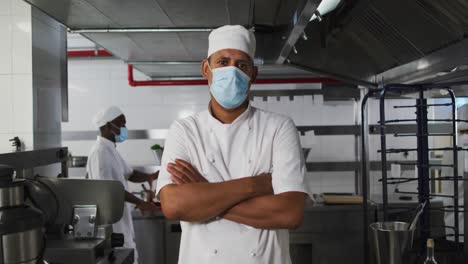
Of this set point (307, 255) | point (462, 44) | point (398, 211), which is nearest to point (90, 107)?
point (307, 255)

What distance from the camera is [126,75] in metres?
3.62

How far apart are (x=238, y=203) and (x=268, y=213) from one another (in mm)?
84

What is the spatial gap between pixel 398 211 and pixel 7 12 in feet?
8.08

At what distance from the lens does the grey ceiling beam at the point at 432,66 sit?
158cm

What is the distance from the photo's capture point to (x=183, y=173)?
1.13m

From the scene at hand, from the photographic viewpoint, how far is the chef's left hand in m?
1.13

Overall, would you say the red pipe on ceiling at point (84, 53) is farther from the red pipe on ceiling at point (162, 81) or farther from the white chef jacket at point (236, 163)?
the white chef jacket at point (236, 163)

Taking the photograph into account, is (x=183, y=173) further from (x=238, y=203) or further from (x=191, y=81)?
(x=191, y=81)

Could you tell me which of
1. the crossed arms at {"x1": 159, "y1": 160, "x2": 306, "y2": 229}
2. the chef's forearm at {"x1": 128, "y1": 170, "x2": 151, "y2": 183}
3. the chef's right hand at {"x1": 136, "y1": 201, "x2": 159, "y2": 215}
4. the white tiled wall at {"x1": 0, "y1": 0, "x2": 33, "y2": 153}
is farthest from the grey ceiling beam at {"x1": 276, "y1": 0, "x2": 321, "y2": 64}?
the chef's forearm at {"x1": 128, "y1": 170, "x2": 151, "y2": 183}

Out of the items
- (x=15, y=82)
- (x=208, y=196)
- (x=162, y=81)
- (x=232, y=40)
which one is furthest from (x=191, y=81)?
(x=208, y=196)

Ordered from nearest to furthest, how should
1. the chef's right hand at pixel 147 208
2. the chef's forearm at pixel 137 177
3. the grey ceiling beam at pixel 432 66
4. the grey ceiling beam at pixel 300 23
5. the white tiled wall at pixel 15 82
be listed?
the grey ceiling beam at pixel 300 23 → the grey ceiling beam at pixel 432 66 → the white tiled wall at pixel 15 82 → the chef's right hand at pixel 147 208 → the chef's forearm at pixel 137 177

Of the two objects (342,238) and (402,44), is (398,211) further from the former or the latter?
(402,44)

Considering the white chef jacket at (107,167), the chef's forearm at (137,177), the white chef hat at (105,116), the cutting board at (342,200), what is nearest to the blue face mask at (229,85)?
the white chef jacket at (107,167)

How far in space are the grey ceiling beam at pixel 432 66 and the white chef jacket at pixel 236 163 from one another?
839 mm
